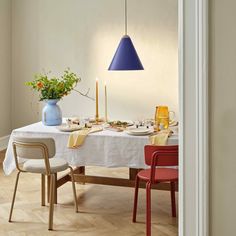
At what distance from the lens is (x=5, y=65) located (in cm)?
625

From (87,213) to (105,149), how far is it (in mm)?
587

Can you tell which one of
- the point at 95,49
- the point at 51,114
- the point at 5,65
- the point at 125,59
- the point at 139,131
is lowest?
the point at 139,131

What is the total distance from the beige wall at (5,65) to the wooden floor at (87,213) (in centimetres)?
189

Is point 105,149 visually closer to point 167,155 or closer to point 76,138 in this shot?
point 76,138

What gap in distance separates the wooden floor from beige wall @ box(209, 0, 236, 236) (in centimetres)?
121

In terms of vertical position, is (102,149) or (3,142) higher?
(102,149)

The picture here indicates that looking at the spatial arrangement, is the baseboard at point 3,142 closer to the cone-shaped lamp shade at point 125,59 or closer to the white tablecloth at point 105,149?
the white tablecloth at point 105,149

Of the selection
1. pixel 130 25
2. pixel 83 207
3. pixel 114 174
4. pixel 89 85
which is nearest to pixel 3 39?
pixel 89 85

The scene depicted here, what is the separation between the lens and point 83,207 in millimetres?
3830

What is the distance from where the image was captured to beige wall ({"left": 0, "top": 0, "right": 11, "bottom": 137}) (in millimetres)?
6156

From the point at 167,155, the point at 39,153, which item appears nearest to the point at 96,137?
the point at 39,153

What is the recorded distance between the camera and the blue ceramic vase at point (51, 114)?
3881mm

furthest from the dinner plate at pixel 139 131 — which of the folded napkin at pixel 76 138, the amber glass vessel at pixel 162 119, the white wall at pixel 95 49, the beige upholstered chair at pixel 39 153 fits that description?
the white wall at pixel 95 49

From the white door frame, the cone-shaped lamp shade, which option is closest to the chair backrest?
the cone-shaped lamp shade
